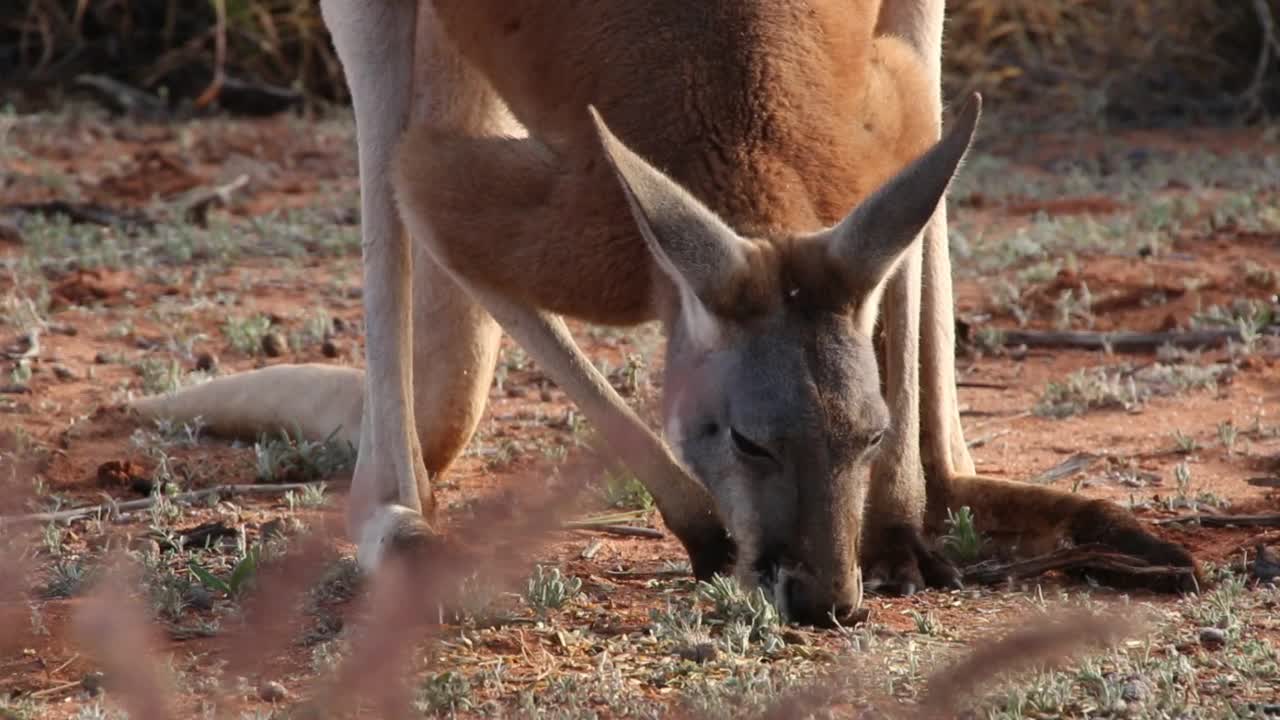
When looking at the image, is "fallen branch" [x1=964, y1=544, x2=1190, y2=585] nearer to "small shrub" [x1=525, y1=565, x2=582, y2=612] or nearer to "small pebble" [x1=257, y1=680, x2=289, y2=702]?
"small shrub" [x1=525, y1=565, x2=582, y2=612]

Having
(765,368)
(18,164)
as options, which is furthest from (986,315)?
(18,164)

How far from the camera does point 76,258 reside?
750 cm

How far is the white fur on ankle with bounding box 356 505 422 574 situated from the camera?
12.9ft

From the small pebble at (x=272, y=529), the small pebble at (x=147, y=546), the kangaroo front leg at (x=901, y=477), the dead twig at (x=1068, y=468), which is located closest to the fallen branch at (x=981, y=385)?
the dead twig at (x=1068, y=468)

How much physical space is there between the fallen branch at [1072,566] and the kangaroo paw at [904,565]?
0.07 metres

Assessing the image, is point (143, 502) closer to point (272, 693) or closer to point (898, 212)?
point (272, 693)

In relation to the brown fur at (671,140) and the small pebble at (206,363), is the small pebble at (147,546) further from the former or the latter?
the small pebble at (206,363)

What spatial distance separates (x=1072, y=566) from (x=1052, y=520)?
6.9 inches

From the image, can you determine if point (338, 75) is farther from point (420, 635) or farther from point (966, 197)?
point (420, 635)

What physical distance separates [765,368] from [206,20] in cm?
842

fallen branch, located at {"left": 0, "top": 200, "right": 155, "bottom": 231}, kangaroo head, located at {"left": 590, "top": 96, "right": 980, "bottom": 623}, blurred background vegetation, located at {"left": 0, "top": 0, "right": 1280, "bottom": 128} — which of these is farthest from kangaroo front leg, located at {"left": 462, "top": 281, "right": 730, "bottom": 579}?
blurred background vegetation, located at {"left": 0, "top": 0, "right": 1280, "bottom": 128}

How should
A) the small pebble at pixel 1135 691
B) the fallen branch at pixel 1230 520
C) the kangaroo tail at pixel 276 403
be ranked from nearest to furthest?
the small pebble at pixel 1135 691, the fallen branch at pixel 1230 520, the kangaroo tail at pixel 276 403

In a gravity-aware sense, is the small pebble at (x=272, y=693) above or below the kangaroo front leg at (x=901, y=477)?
below

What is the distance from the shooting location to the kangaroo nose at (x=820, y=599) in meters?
3.34
